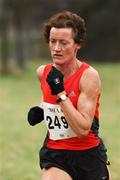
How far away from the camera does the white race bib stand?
5.14m

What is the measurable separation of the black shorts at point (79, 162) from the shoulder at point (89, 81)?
20.8 inches

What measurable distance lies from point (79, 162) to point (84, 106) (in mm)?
523

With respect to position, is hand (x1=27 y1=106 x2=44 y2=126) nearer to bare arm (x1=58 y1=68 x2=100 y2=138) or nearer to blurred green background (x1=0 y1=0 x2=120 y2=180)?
bare arm (x1=58 y1=68 x2=100 y2=138)

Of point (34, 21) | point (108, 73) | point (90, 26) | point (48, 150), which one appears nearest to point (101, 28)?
point (90, 26)

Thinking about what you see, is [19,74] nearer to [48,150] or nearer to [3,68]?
[3,68]

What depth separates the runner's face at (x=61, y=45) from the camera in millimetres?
5066

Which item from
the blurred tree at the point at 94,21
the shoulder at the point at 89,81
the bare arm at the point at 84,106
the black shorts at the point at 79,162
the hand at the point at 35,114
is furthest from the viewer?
the blurred tree at the point at 94,21

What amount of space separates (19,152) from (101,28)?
123ft

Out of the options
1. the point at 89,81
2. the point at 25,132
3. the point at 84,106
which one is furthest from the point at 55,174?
the point at 25,132

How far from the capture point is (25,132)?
12680mm

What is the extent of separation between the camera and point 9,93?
22797 mm

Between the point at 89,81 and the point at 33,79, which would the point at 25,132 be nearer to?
the point at 89,81

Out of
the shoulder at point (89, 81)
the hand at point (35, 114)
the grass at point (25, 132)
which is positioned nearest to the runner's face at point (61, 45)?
the shoulder at point (89, 81)

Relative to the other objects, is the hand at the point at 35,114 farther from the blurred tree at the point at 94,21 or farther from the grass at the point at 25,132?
the blurred tree at the point at 94,21
